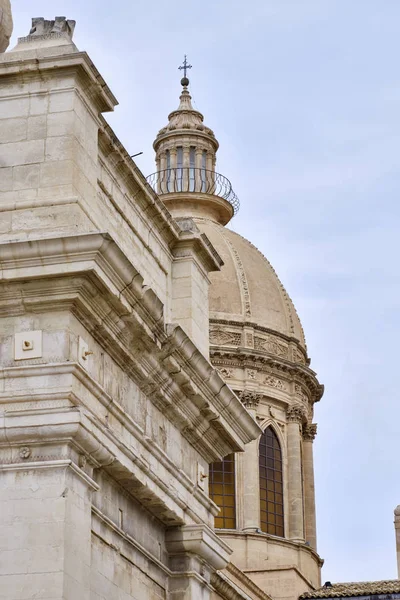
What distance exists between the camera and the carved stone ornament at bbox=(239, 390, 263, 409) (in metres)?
52.2

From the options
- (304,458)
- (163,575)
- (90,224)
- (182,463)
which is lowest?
(163,575)

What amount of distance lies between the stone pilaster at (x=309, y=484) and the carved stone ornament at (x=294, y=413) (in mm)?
1402

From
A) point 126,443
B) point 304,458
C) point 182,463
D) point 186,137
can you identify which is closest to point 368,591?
point 304,458

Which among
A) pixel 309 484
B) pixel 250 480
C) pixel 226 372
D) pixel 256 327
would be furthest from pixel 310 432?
pixel 226 372

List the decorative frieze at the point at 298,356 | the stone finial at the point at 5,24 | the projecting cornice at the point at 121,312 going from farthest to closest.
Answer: the decorative frieze at the point at 298,356 → the stone finial at the point at 5,24 → the projecting cornice at the point at 121,312

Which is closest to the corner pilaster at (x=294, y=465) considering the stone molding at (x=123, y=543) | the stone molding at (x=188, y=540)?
the stone molding at (x=188, y=540)

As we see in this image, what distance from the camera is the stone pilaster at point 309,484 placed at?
54.8 metres

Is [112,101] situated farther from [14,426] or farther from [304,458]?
[304,458]

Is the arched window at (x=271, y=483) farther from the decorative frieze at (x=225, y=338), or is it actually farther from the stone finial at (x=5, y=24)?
the stone finial at (x=5, y=24)

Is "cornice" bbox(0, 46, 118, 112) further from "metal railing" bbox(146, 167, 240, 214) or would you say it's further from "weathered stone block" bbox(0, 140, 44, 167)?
"metal railing" bbox(146, 167, 240, 214)

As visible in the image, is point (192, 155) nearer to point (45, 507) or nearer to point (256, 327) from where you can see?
point (256, 327)

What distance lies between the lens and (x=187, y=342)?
21750 millimetres

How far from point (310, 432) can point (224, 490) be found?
5.05 m

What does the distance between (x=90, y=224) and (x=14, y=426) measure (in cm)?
302
